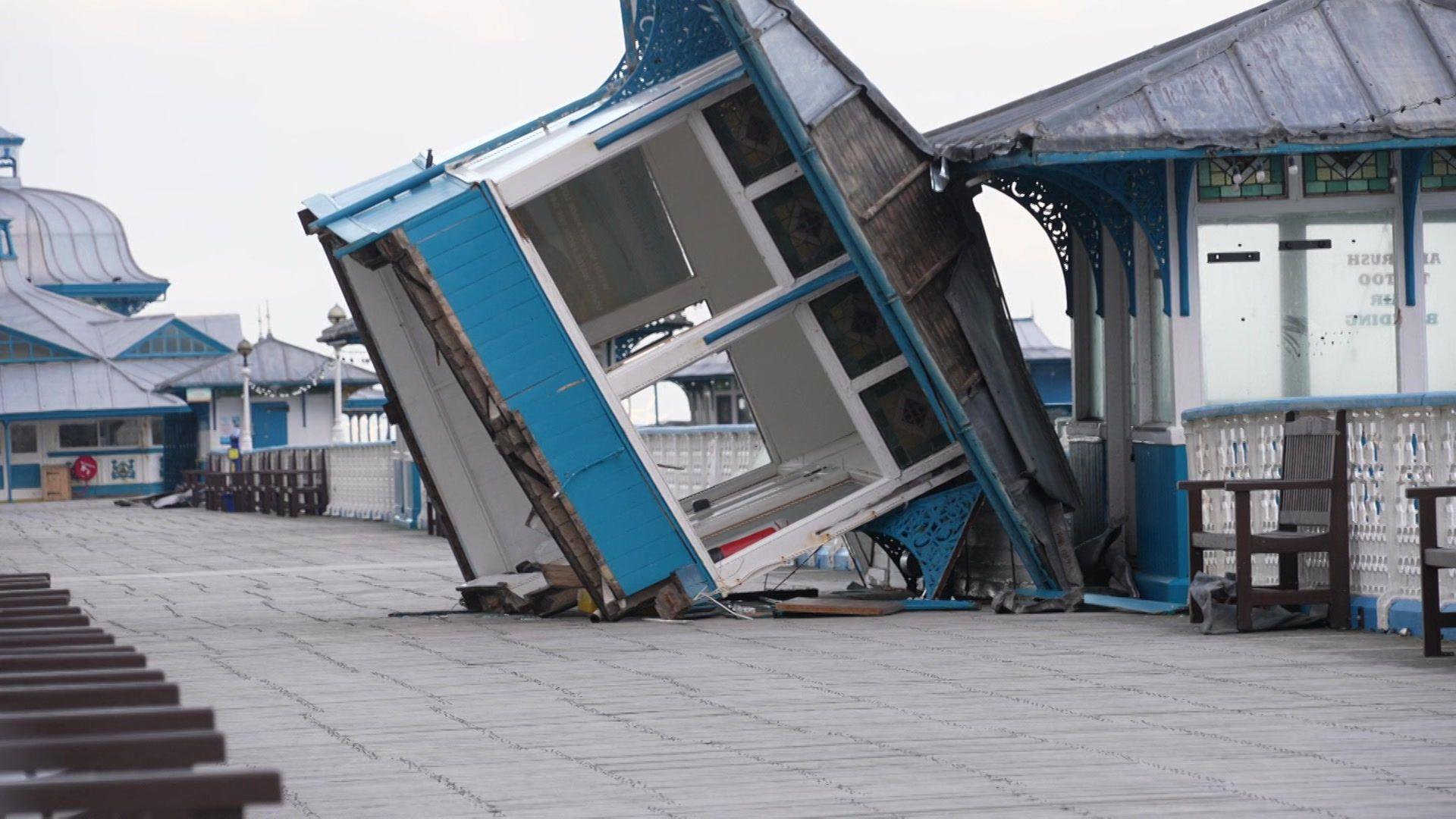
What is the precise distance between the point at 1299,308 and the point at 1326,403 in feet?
7.06

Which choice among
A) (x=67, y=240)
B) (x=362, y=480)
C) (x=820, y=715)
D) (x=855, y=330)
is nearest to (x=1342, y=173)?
(x=855, y=330)

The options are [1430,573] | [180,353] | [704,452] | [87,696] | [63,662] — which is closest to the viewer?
[87,696]

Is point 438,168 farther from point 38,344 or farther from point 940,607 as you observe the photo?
point 38,344

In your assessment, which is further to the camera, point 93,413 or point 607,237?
point 93,413

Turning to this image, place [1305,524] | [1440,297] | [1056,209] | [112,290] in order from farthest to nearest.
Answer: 1. [112,290]
2. [1056,209]
3. [1440,297]
4. [1305,524]

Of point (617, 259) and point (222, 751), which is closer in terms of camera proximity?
point (222, 751)

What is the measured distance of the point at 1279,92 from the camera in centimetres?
1223

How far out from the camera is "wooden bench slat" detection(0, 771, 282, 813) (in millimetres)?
2885

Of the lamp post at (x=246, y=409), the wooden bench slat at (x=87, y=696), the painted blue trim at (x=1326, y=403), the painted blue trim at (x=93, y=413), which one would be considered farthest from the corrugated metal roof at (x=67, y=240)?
the wooden bench slat at (x=87, y=696)

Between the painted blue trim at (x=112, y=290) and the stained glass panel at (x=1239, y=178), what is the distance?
6450 centimetres

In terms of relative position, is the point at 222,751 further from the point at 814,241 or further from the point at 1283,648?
the point at 814,241

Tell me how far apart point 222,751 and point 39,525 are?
34.5 metres

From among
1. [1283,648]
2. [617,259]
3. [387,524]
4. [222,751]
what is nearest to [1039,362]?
[387,524]

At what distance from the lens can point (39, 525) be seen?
35.8 meters
